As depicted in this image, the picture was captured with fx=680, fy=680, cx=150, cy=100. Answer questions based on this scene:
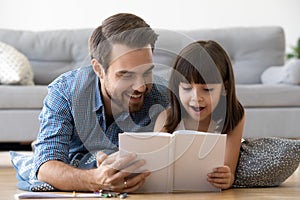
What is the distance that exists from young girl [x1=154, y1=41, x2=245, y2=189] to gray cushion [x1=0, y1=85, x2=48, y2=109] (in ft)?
5.01

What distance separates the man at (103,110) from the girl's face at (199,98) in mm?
111

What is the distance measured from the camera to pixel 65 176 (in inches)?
82.7

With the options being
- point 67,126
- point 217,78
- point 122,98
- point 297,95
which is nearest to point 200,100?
point 217,78

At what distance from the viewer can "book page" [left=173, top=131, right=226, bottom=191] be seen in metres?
2.05

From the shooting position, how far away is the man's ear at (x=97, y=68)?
2211 millimetres

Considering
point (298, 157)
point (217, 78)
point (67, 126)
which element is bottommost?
point (298, 157)

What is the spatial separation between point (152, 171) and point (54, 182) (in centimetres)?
32

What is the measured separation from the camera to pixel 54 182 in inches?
84.4

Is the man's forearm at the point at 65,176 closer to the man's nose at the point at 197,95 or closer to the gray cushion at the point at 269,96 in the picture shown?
the man's nose at the point at 197,95

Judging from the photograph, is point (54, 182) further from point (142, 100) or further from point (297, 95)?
point (297, 95)

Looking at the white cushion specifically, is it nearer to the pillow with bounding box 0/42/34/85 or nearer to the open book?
the pillow with bounding box 0/42/34/85

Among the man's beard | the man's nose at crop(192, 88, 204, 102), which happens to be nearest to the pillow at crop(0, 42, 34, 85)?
the man's beard

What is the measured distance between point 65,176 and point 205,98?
0.53 metres

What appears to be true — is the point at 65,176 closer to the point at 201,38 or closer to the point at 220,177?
the point at 220,177
